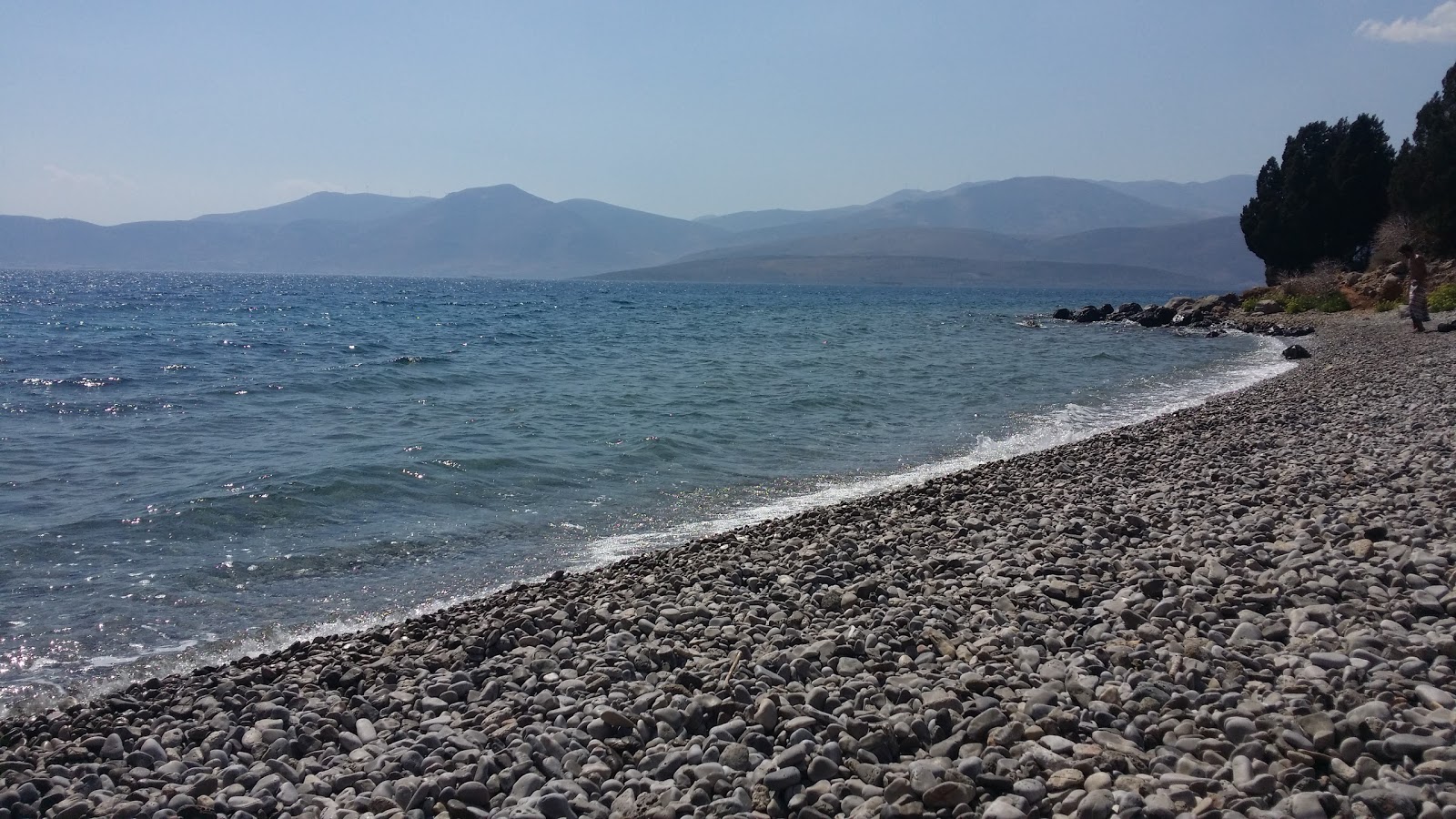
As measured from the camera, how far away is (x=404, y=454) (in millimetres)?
13328

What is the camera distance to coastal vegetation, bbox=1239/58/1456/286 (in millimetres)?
34594

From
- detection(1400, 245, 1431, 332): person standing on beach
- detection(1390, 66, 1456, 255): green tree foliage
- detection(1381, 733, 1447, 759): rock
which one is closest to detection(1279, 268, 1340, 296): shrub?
detection(1390, 66, 1456, 255): green tree foliage

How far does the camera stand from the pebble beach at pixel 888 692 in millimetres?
3547

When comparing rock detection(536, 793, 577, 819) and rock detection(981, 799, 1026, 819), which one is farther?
rock detection(536, 793, 577, 819)

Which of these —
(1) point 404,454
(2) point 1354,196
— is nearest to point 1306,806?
(1) point 404,454

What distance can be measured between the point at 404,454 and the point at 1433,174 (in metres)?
39.9

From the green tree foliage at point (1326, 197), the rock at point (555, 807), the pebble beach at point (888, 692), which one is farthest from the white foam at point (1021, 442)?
the green tree foliage at point (1326, 197)

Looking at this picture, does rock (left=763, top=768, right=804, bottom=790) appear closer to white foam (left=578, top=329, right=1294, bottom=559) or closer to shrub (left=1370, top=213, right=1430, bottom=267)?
white foam (left=578, top=329, right=1294, bottom=559)

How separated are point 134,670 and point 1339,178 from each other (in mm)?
52900

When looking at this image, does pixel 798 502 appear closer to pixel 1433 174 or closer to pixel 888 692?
pixel 888 692

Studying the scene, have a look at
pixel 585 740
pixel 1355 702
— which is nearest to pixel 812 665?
pixel 585 740

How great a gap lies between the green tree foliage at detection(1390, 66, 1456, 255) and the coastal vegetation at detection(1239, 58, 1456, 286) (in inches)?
1.4

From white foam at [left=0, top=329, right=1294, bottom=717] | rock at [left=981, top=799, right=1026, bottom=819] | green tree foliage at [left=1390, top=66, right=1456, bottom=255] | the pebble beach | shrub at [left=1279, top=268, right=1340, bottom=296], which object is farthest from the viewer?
shrub at [left=1279, top=268, right=1340, bottom=296]

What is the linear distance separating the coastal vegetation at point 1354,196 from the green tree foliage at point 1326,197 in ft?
0.15
